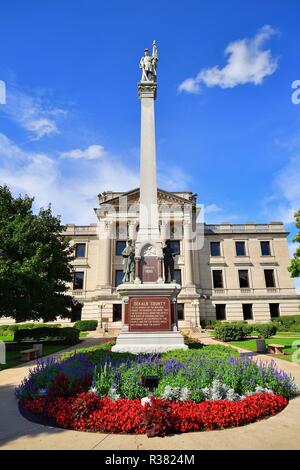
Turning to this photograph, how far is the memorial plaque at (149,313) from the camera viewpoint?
12.1 meters

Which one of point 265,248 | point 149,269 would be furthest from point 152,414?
point 265,248

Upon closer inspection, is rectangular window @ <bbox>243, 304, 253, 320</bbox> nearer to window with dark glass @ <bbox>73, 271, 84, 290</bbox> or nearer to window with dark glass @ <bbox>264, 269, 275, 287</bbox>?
window with dark glass @ <bbox>264, 269, 275, 287</bbox>

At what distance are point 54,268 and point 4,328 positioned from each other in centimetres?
2006

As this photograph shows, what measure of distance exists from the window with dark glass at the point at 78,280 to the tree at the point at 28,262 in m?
18.7

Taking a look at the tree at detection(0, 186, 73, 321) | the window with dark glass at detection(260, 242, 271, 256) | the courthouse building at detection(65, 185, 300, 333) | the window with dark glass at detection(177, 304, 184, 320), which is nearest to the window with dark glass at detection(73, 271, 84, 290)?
the courthouse building at detection(65, 185, 300, 333)

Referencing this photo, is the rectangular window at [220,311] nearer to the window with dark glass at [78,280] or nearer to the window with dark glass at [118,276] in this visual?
the window with dark glass at [118,276]

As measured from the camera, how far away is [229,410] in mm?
5594

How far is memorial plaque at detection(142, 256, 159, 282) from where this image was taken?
1323 centimetres

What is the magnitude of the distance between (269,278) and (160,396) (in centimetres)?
4216

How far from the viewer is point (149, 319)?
1210 cm

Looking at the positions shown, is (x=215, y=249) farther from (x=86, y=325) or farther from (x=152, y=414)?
(x=152, y=414)

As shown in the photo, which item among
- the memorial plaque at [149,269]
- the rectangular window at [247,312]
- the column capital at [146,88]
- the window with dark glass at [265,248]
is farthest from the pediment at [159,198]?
the memorial plaque at [149,269]

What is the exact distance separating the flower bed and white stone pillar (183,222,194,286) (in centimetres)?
3254
